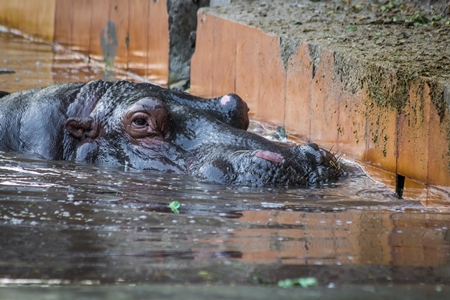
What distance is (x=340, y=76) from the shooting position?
6.30 meters

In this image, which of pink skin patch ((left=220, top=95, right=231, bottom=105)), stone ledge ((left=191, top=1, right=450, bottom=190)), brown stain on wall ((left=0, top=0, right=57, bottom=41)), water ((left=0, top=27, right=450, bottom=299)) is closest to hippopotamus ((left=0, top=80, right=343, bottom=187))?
pink skin patch ((left=220, top=95, right=231, bottom=105))

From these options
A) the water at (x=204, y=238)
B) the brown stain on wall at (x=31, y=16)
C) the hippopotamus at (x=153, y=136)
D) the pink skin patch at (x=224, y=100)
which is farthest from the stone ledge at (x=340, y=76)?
the brown stain on wall at (x=31, y=16)

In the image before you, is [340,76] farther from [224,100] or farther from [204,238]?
[204,238]

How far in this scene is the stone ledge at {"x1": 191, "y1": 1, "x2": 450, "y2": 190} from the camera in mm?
5234

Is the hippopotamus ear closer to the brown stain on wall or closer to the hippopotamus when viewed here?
the hippopotamus

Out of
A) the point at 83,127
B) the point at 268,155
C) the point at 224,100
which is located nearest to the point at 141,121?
the point at 83,127

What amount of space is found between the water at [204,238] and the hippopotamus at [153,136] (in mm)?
133

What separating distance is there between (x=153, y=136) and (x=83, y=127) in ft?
1.59

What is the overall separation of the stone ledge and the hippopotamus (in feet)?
1.83

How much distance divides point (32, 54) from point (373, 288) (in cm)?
1086

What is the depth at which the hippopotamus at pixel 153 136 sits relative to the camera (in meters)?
4.79

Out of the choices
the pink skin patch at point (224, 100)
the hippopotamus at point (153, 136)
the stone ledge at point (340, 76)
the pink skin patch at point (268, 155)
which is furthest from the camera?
the pink skin patch at point (224, 100)

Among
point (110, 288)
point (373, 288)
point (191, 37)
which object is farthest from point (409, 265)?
point (191, 37)

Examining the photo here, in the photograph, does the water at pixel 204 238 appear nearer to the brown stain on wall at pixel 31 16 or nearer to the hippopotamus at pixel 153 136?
the hippopotamus at pixel 153 136
